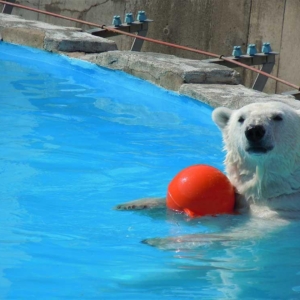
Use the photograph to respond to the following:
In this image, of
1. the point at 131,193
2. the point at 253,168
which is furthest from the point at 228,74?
the point at 253,168

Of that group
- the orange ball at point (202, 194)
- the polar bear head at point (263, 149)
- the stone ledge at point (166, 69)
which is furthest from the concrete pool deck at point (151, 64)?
the orange ball at point (202, 194)

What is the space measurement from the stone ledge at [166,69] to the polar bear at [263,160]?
285cm

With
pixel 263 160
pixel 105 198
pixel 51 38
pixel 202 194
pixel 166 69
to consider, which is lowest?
pixel 105 198

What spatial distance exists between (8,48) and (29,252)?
591 centimetres

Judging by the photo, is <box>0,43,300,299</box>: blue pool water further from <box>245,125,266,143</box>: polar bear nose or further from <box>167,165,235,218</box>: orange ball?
<box>245,125,266,143</box>: polar bear nose

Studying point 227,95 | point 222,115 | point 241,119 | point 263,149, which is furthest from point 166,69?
point 263,149

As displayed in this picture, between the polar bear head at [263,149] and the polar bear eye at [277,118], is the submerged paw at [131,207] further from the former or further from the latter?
the polar bear eye at [277,118]

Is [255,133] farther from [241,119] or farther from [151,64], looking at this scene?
[151,64]

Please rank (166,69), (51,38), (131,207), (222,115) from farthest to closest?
(51,38), (166,69), (222,115), (131,207)

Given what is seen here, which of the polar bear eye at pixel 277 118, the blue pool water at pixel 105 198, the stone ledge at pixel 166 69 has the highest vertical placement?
the stone ledge at pixel 166 69

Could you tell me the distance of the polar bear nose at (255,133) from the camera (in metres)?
4.14

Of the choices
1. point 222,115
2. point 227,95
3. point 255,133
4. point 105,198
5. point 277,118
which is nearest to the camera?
point 255,133

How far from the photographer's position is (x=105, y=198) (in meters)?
5.12

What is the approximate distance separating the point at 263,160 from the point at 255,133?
256 mm
